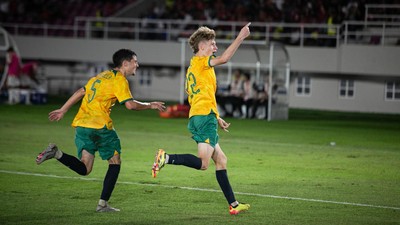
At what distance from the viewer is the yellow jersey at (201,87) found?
10.9 meters

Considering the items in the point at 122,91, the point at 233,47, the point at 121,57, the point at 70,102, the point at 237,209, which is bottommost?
the point at 237,209

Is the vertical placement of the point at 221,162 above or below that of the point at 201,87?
below

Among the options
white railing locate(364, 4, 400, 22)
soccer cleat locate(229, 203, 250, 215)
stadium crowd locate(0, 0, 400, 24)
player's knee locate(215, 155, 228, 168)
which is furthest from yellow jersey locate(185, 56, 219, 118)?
stadium crowd locate(0, 0, 400, 24)

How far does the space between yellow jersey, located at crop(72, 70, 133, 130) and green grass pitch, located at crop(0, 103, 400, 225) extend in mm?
1155

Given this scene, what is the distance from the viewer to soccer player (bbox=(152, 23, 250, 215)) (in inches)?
426

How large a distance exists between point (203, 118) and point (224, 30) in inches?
1252

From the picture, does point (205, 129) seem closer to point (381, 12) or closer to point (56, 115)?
point (56, 115)

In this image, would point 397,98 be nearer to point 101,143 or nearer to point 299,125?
point 299,125

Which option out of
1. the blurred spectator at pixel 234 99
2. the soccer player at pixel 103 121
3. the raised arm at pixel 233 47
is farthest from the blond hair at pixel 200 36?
the blurred spectator at pixel 234 99

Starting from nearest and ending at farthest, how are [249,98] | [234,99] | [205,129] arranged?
[205,129], [249,98], [234,99]

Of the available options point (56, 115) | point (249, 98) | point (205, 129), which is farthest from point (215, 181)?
point (249, 98)

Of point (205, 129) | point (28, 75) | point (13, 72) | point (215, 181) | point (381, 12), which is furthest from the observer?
point (381, 12)

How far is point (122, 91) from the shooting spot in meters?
10.9

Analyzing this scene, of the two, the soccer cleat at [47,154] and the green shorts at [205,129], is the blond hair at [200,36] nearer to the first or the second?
the green shorts at [205,129]
